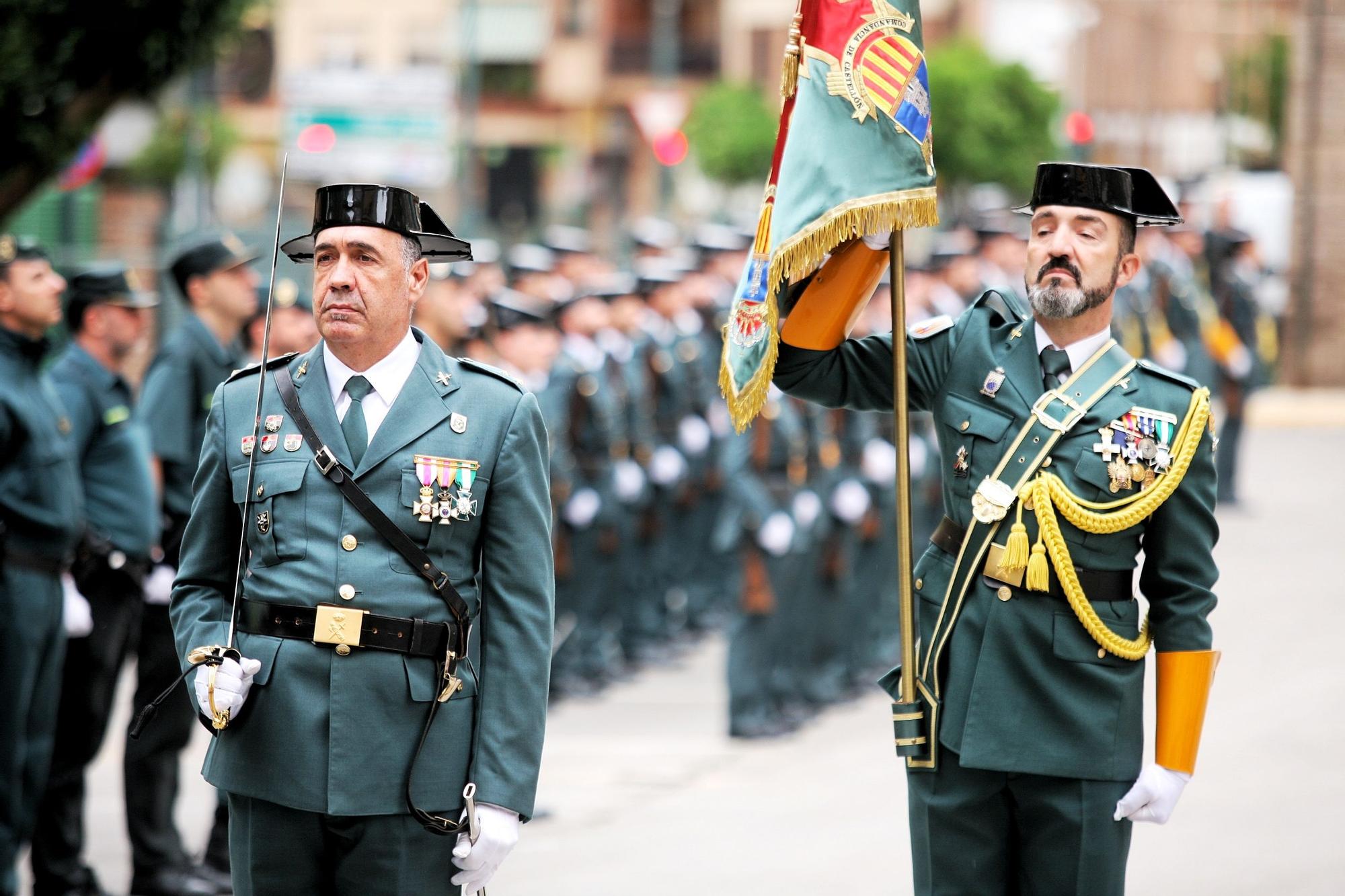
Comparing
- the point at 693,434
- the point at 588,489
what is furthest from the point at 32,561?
the point at 693,434

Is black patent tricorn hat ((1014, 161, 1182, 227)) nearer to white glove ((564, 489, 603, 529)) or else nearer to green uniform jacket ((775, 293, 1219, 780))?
green uniform jacket ((775, 293, 1219, 780))

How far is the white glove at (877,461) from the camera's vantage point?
10.1 m

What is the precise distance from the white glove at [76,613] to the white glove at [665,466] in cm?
525

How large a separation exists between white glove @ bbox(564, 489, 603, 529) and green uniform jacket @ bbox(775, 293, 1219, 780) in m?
6.23

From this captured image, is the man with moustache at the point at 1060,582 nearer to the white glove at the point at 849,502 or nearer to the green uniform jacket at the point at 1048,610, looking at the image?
the green uniform jacket at the point at 1048,610

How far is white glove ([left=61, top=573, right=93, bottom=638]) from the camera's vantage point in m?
6.40

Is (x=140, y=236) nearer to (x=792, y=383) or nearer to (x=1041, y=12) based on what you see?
(x=792, y=383)

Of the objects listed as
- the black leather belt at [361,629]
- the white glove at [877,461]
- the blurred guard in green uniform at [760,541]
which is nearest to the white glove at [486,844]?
the black leather belt at [361,629]

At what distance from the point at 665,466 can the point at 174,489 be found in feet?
17.0

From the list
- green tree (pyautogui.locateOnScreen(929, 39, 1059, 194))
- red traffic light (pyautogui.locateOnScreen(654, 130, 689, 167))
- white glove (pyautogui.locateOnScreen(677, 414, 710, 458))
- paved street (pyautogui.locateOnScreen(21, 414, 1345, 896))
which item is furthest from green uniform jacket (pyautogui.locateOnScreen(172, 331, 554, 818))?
green tree (pyautogui.locateOnScreen(929, 39, 1059, 194))

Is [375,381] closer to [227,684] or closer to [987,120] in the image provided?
[227,684]

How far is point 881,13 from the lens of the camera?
14.3 ft

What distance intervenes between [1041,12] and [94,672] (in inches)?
1703

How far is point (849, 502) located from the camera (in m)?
9.95
